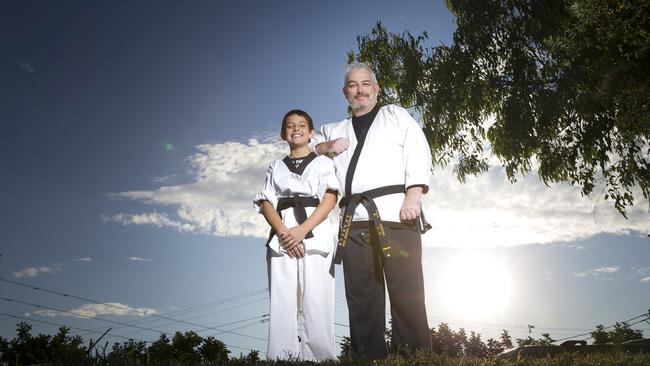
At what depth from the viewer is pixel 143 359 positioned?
398 cm

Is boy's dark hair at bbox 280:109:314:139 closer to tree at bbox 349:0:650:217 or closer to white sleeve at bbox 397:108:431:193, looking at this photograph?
white sleeve at bbox 397:108:431:193

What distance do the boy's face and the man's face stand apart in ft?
1.71

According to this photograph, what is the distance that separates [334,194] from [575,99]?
1066cm

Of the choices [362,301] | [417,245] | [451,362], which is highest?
[417,245]

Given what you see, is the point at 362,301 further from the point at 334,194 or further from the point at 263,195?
the point at 263,195

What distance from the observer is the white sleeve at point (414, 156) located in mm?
4855

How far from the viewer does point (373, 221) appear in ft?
15.6

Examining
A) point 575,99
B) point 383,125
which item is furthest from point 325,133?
point 575,99

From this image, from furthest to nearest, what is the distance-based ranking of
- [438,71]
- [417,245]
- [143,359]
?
[438,71]
[417,245]
[143,359]

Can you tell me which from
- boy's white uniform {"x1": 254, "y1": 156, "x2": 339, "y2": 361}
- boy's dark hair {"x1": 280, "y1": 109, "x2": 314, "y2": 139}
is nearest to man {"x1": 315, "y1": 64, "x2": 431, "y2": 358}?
boy's white uniform {"x1": 254, "y1": 156, "x2": 339, "y2": 361}

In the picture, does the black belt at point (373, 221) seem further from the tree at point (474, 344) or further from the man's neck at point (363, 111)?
the tree at point (474, 344)

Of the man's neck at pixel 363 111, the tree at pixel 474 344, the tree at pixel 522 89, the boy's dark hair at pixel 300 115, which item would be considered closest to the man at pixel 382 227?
the man's neck at pixel 363 111

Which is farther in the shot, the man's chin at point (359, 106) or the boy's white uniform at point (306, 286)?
the man's chin at point (359, 106)

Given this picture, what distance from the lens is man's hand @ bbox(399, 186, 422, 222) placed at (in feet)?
15.3
